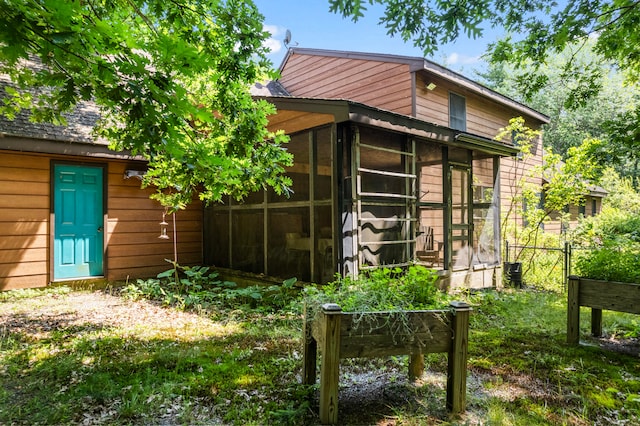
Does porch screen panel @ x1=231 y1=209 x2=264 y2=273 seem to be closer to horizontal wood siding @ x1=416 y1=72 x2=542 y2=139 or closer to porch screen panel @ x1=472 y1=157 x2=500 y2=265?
porch screen panel @ x1=472 y1=157 x2=500 y2=265

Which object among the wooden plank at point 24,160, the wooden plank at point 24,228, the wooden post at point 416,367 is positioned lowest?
the wooden post at point 416,367

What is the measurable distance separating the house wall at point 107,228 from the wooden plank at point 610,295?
704 centimetres

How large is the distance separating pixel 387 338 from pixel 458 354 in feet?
1.68

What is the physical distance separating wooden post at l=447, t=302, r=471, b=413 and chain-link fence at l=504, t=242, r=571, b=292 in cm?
630

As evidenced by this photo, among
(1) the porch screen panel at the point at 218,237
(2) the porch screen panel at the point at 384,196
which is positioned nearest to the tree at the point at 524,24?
(2) the porch screen panel at the point at 384,196

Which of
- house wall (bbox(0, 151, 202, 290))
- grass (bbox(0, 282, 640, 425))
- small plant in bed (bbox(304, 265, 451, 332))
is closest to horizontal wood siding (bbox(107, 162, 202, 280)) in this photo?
house wall (bbox(0, 151, 202, 290))

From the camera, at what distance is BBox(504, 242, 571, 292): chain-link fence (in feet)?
25.6

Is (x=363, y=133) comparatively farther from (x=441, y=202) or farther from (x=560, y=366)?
(x=560, y=366)

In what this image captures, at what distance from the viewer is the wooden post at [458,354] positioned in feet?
8.11

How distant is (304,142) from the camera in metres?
5.82

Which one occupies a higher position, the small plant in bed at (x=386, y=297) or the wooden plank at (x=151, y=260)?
the small plant in bed at (x=386, y=297)

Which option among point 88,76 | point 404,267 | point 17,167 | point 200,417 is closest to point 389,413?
point 200,417

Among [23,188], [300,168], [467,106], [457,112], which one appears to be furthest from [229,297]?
[467,106]

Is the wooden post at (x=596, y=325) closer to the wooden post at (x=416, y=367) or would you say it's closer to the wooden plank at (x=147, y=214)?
the wooden post at (x=416, y=367)
